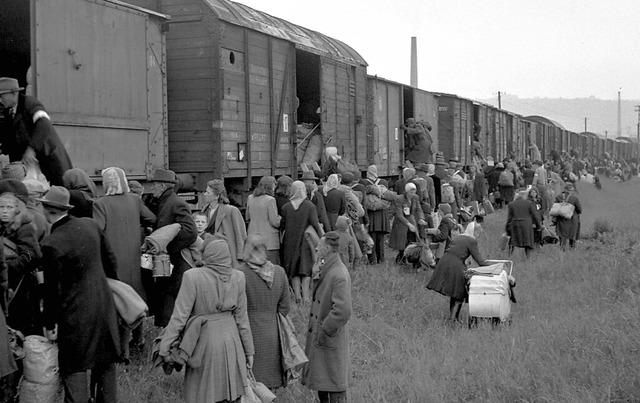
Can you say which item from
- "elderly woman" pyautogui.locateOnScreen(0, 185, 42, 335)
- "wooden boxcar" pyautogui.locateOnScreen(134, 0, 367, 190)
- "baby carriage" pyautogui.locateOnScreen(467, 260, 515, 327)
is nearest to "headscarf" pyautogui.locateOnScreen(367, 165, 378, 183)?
"wooden boxcar" pyautogui.locateOnScreen(134, 0, 367, 190)

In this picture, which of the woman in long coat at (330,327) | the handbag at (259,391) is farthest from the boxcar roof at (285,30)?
the handbag at (259,391)

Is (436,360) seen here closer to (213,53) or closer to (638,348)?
(638,348)

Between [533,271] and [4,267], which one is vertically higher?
[4,267]

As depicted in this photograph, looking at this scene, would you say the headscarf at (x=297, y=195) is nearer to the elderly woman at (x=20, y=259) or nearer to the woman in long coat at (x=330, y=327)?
the woman in long coat at (x=330, y=327)

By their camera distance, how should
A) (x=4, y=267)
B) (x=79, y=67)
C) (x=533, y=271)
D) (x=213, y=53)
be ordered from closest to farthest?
(x=4, y=267), (x=79, y=67), (x=213, y=53), (x=533, y=271)

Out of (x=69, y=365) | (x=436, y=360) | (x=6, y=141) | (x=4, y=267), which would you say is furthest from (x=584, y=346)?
(x=6, y=141)

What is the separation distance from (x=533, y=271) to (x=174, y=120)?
7057 mm

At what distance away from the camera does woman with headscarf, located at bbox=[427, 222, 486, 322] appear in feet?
33.3

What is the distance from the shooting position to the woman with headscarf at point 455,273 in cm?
1016

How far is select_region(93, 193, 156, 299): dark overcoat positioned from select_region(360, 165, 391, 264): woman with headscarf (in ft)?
20.9

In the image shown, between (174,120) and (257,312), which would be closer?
(257,312)

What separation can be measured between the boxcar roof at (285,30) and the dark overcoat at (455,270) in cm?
475

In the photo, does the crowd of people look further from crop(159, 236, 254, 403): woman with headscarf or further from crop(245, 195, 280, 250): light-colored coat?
crop(245, 195, 280, 250): light-colored coat

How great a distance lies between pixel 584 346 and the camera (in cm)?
784
